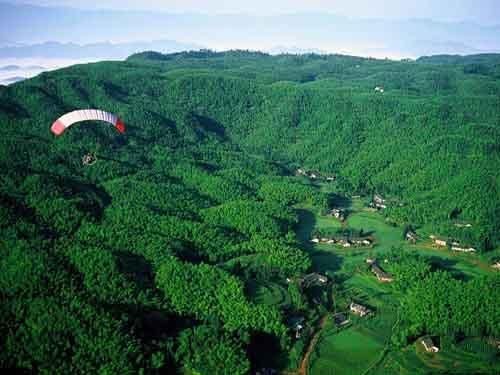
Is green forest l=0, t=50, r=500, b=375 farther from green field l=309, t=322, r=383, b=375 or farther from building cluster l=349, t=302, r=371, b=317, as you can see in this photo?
building cluster l=349, t=302, r=371, b=317

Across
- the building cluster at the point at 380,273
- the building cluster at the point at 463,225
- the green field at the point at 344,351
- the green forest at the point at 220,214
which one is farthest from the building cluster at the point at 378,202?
the green field at the point at 344,351

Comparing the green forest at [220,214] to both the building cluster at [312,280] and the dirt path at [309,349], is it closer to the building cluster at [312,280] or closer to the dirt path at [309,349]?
the dirt path at [309,349]

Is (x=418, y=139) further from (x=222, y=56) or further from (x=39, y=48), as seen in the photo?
(x=39, y=48)

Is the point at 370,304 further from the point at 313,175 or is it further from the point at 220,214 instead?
the point at 313,175

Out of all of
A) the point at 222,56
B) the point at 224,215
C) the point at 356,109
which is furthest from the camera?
the point at 222,56

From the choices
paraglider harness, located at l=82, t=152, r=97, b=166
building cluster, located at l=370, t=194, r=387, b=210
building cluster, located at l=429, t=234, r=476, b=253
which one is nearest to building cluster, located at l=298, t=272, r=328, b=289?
building cluster, located at l=429, t=234, r=476, b=253

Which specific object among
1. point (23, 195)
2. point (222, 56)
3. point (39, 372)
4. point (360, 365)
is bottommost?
point (360, 365)

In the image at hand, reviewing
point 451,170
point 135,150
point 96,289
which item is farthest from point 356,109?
point 96,289
